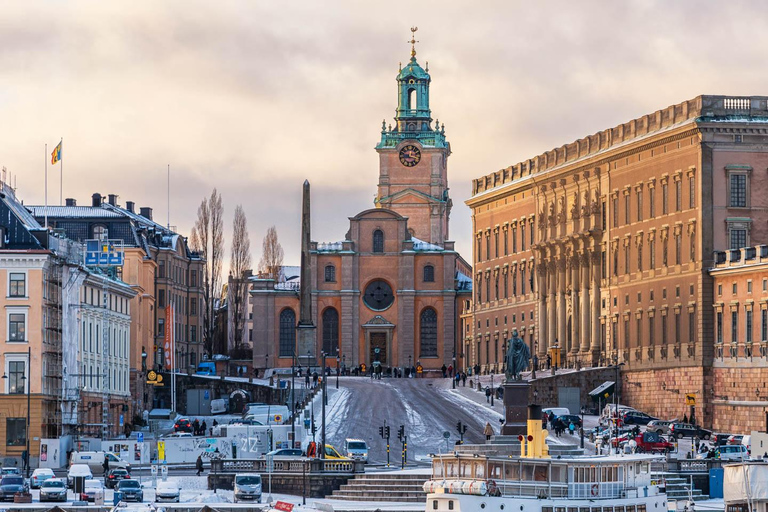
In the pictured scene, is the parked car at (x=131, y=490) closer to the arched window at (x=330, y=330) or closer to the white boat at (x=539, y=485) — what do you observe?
the white boat at (x=539, y=485)

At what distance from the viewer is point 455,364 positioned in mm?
190750

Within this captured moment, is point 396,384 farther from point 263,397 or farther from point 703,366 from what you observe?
point 703,366

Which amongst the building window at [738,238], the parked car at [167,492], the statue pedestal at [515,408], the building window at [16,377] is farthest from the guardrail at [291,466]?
the building window at [738,238]

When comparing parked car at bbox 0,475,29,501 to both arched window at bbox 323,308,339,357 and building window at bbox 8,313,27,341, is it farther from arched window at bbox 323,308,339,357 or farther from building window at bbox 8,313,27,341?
arched window at bbox 323,308,339,357

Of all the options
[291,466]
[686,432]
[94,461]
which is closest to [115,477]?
[291,466]

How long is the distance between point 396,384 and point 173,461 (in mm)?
47063

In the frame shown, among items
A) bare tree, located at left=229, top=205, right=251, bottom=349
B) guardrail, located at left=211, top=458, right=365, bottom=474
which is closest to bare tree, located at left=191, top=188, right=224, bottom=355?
bare tree, located at left=229, top=205, right=251, bottom=349

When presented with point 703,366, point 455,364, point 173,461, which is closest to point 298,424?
point 173,461

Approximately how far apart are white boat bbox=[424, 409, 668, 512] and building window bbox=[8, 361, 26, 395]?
45.0 meters

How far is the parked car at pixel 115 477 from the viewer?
322ft

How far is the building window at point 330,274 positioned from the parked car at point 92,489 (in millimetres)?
102463

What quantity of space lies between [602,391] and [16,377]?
135ft

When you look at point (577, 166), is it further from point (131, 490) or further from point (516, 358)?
point (131, 490)

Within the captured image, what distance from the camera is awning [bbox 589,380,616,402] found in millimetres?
145625
